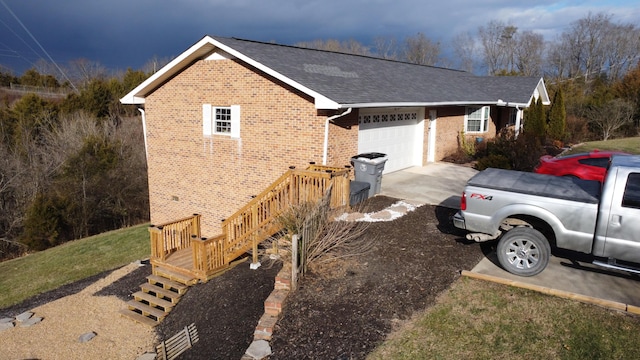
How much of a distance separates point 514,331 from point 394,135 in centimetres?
1133

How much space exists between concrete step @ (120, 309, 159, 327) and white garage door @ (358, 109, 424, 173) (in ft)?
26.7

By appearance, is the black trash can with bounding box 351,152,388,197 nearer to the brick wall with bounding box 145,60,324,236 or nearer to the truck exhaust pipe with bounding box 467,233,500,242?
the brick wall with bounding box 145,60,324,236

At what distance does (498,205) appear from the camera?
7.62 m

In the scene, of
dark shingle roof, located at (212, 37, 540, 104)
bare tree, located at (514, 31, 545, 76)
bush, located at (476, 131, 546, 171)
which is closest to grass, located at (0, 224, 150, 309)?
dark shingle roof, located at (212, 37, 540, 104)

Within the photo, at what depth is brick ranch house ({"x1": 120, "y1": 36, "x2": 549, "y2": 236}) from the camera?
13.1 m

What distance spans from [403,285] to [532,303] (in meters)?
1.96

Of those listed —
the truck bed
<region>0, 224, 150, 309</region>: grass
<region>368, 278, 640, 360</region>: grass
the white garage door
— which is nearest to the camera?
<region>368, 278, 640, 360</region>: grass

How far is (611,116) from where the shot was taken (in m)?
32.9

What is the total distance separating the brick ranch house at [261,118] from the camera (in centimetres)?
1312

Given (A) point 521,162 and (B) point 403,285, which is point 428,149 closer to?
(A) point 521,162

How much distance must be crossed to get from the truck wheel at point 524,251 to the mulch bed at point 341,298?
27.8 inches

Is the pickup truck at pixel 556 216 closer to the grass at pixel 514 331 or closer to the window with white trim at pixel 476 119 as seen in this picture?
the grass at pixel 514 331

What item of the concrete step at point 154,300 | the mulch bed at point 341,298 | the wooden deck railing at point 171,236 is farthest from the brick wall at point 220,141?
the concrete step at point 154,300

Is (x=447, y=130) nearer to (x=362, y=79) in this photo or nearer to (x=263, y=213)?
(x=362, y=79)
